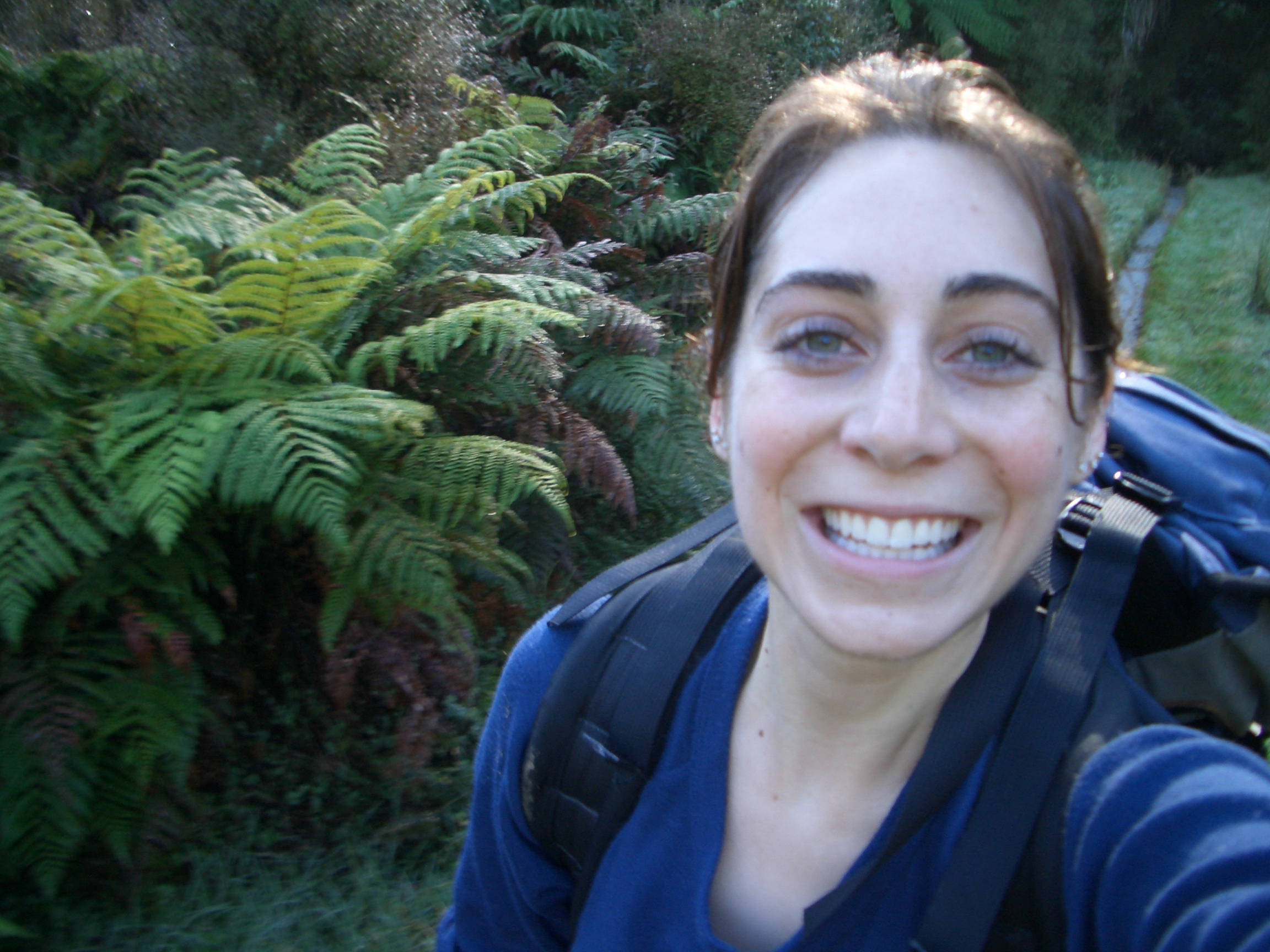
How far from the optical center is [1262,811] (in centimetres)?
95

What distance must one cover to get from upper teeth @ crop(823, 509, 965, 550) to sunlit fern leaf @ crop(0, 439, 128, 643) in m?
1.95

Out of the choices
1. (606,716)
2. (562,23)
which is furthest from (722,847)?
(562,23)

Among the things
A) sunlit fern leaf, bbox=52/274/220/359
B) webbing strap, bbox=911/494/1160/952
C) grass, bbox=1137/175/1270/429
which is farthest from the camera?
grass, bbox=1137/175/1270/429

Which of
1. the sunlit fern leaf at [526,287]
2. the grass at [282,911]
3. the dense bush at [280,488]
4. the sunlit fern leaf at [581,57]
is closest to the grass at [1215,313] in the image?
the sunlit fern leaf at [526,287]

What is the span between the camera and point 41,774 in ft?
7.64

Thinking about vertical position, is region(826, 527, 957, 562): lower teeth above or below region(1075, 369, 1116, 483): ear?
below

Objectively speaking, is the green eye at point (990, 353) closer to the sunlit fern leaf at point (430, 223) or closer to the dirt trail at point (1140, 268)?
the sunlit fern leaf at point (430, 223)

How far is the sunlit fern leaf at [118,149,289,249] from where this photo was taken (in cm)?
320

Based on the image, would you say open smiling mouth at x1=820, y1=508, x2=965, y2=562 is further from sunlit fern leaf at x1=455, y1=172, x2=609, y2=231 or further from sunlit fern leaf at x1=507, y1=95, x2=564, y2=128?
sunlit fern leaf at x1=507, y1=95, x2=564, y2=128

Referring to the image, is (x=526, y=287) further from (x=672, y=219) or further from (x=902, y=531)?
(x=902, y=531)

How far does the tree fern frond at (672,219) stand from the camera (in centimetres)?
468

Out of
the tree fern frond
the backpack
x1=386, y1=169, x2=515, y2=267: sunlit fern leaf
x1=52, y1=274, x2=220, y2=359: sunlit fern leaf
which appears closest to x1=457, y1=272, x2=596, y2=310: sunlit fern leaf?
x1=386, y1=169, x2=515, y2=267: sunlit fern leaf

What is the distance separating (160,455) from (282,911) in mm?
1292

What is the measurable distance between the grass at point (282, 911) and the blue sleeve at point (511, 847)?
1.14 metres
